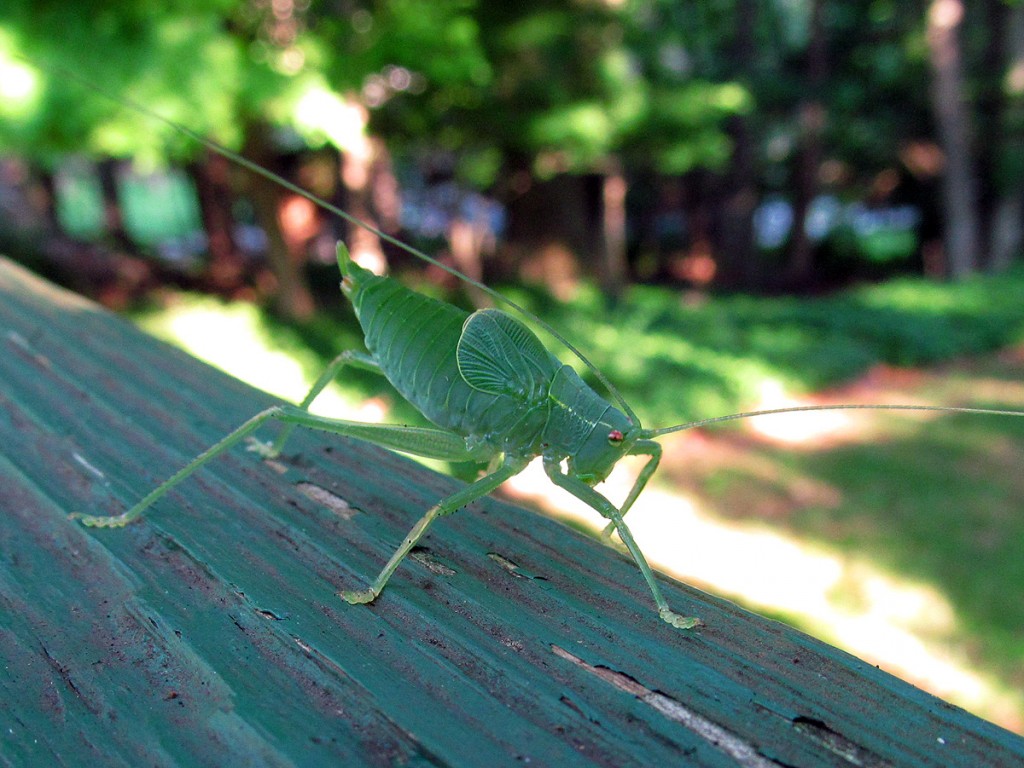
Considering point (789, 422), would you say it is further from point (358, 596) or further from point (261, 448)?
point (358, 596)

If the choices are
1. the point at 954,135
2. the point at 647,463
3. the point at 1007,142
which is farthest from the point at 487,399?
the point at 1007,142

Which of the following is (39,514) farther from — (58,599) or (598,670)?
(598,670)

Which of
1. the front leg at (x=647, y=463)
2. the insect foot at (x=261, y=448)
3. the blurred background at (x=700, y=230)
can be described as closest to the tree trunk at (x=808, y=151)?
the blurred background at (x=700, y=230)

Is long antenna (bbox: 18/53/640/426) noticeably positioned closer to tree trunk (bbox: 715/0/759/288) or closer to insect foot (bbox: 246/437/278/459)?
insect foot (bbox: 246/437/278/459)

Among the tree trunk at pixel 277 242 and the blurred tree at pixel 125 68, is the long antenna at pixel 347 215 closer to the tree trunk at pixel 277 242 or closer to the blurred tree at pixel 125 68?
the blurred tree at pixel 125 68

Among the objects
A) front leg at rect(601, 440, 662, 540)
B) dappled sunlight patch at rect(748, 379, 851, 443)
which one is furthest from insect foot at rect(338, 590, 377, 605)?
dappled sunlight patch at rect(748, 379, 851, 443)

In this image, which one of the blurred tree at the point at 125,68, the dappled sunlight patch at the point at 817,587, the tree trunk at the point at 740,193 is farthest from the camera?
the tree trunk at the point at 740,193
